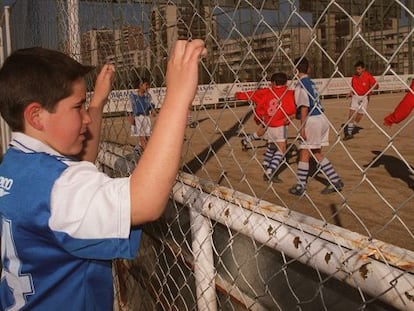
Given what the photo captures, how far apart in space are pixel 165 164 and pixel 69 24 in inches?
102

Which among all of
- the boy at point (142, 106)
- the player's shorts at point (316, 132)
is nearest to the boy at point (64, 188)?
the boy at point (142, 106)

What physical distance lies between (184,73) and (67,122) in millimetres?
412

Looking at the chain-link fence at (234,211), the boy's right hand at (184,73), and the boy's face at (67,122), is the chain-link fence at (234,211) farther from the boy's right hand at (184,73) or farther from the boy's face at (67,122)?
the boy's face at (67,122)

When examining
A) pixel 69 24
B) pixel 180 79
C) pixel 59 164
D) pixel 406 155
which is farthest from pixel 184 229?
pixel 406 155

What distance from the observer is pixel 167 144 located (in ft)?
3.56

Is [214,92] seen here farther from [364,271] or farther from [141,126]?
[364,271]

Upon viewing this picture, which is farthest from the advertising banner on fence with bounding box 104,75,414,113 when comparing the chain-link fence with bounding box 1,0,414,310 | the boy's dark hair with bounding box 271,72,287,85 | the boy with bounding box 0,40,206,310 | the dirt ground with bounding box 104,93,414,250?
the boy's dark hair with bounding box 271,72,287,85

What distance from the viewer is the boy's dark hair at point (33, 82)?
4.32 ft

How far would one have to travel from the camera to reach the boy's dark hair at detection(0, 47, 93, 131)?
51.8 inches

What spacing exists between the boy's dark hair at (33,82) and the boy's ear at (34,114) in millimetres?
11

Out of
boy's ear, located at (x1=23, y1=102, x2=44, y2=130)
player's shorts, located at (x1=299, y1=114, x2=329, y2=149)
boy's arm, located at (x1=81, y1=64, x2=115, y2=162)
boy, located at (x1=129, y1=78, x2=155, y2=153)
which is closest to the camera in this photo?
boy's ear, located at (x1=23, y1=102, x2=44, y2=130)

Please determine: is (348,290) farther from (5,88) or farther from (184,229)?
(5,88)

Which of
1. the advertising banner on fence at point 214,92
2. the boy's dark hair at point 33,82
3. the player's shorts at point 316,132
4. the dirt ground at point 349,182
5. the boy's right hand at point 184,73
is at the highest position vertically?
the boy's right hand at point 184,73

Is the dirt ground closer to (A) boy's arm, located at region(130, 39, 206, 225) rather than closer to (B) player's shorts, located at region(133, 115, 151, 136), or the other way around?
(B) player's shorts, located at region(133, 115, 151, 136)
